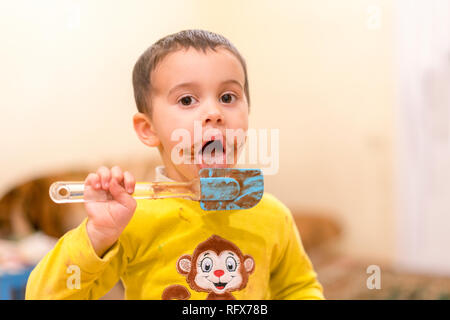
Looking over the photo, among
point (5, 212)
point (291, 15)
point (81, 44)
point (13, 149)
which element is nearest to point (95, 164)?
point (13, 149)

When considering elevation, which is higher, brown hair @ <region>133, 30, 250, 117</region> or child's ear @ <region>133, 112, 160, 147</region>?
brown hair @ <region>133, 30, 250, 117</region>

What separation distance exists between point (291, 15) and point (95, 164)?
0.35m

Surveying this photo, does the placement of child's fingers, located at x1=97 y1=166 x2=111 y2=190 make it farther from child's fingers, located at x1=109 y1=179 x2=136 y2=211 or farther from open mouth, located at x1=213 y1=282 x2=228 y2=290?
open mouth, located at x1=213 y1=282 x2=228 y2=290

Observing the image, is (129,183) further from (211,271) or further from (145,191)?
(211,271)

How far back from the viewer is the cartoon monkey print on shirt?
17.4 inches

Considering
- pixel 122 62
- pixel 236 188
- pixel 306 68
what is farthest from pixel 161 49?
pixel 306 68

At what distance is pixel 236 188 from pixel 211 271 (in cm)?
9

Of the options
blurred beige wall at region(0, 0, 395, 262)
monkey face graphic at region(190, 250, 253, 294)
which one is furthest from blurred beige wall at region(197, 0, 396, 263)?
monkey face graphic at region(190, 250, 253, 294)

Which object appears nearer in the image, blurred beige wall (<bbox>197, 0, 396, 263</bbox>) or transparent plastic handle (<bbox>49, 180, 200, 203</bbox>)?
Result: transparent plastic handle (<bbox>49, 180, 200, 203</bbox>)

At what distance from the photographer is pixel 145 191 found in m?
0.40

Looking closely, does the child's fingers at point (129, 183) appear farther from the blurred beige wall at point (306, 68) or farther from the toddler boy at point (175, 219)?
the blurred beige wall at point (306, 68)

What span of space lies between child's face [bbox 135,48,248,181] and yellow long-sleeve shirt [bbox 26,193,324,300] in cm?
6

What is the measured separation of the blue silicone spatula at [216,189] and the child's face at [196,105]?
0.9 inches
